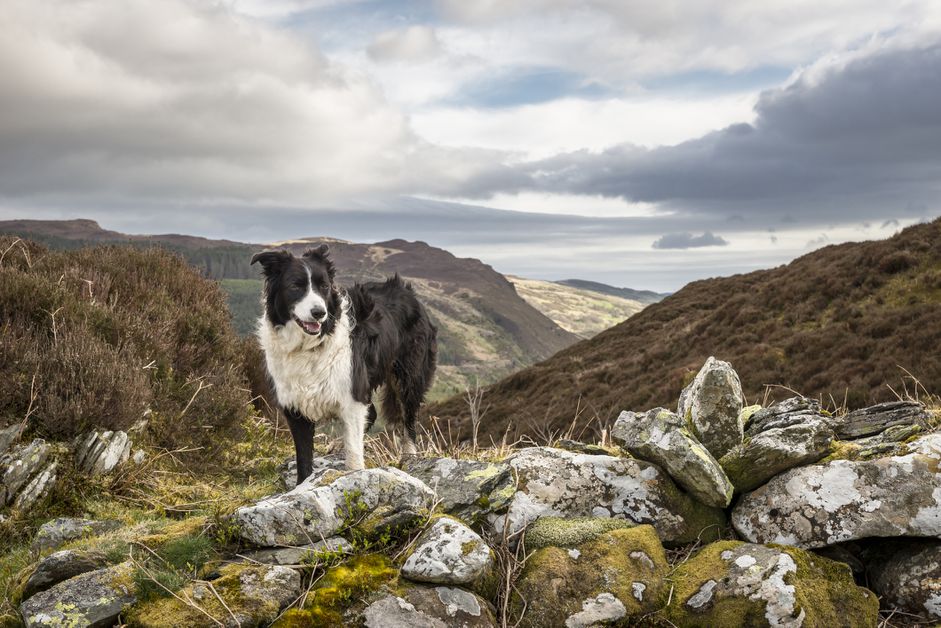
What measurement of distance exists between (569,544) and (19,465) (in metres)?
4.64

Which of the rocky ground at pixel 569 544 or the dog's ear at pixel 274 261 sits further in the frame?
the dog's ear at pixel 274 261

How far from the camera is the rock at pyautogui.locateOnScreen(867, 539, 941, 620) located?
3.54 metres

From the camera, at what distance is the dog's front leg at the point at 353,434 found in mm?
5777

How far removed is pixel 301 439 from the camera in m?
5.79

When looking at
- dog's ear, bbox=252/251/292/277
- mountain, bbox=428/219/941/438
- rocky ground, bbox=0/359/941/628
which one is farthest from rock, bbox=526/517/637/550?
mountain, bbox=428/219/941/438

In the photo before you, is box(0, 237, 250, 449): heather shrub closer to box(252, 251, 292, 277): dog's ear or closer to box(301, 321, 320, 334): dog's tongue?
box(252, 251, 292, 277): dog's ear

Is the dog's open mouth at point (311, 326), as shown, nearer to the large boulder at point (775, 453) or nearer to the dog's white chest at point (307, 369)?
the dog's white chest at point (307, 369)

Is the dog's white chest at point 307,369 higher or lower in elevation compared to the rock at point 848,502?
higher

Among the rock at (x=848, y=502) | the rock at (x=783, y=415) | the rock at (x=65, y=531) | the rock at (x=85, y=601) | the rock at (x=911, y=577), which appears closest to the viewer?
the rock at (x=85, y=601)

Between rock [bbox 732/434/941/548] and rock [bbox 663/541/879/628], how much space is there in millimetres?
257

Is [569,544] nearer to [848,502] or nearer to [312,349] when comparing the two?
[848,502]

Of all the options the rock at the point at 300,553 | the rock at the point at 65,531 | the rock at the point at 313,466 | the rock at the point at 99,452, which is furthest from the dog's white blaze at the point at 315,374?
the rock at the point at 300,553

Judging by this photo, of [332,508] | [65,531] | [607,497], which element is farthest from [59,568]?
[607,497]

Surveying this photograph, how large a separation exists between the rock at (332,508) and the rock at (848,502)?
2250 millimetres
